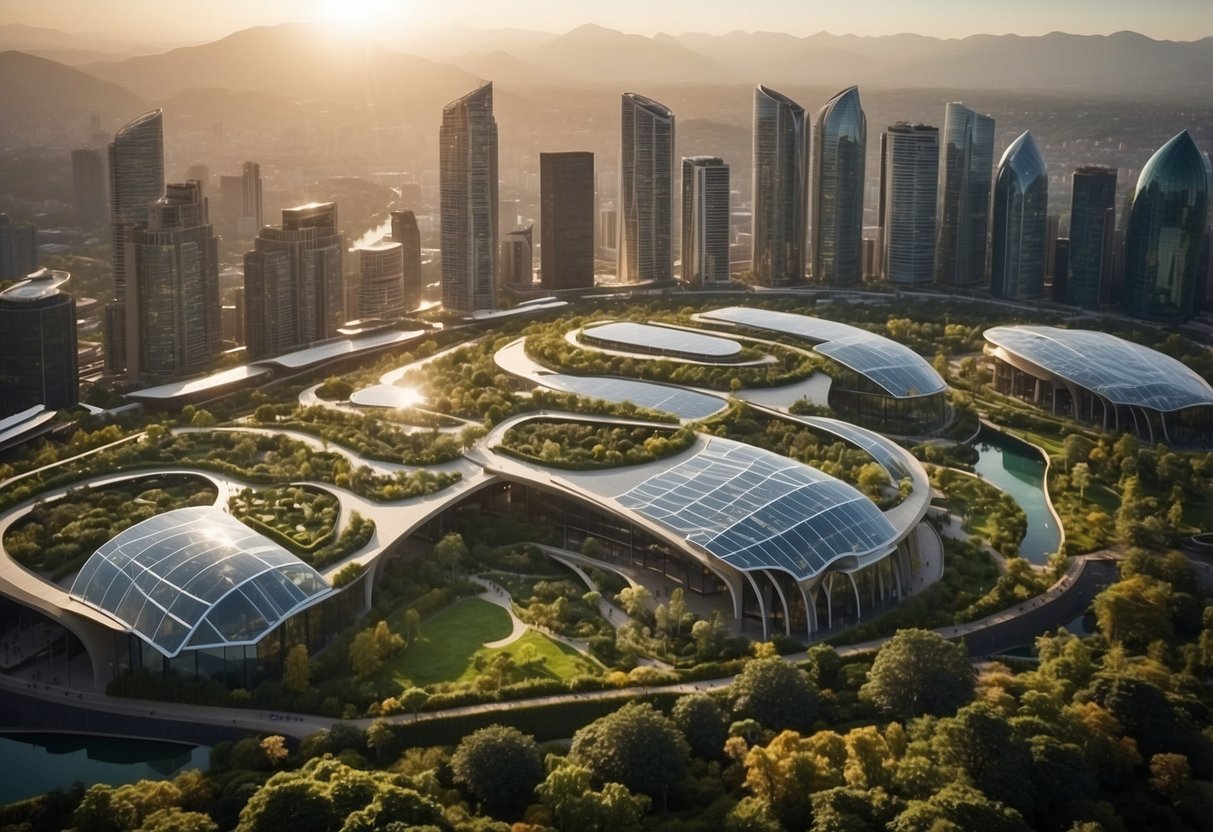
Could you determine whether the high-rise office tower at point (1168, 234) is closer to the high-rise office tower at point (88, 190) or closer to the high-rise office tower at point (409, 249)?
the high-rise office tower at point (409, 249)

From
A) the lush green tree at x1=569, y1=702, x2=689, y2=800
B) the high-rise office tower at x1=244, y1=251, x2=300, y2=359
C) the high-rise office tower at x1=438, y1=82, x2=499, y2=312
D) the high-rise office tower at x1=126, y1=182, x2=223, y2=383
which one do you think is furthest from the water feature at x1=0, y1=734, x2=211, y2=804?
the high-rise office tower at x1=438, y1=82, x2=499, y2=312

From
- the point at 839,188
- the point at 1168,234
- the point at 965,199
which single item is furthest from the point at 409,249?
the point at 1168,234

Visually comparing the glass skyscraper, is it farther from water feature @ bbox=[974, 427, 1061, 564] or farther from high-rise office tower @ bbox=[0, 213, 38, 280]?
high-rise office tower @ bbox=[0, 213, 38, 280]

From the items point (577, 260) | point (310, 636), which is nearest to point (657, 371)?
point (310, 636)

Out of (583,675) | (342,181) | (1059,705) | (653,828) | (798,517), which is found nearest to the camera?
(653,828)

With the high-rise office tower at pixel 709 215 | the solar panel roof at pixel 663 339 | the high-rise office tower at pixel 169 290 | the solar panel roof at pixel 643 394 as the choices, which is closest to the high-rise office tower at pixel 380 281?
the high-rise office tower at pixel 169 290

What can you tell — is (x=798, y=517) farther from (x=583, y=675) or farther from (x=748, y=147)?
(x=748, y=147)
